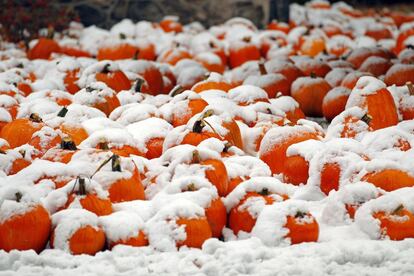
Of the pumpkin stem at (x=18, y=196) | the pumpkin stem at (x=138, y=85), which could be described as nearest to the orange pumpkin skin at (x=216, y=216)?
the pumpkin stem at (x=18, y=196)

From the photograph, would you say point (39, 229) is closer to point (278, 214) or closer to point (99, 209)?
point (99, 209)

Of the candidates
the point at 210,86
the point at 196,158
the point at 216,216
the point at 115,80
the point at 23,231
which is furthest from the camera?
the point at 115,80

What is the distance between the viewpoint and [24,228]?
2564mm

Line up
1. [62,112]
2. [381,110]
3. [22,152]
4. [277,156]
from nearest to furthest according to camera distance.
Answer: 1. [22,152]
2. [277,156]
3. [62,112]
4. [381,110]

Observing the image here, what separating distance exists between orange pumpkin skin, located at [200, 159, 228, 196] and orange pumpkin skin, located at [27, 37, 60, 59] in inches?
145

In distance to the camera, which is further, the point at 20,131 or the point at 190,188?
the point at 20,131

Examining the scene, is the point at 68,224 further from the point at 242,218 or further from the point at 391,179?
the point at 391,179

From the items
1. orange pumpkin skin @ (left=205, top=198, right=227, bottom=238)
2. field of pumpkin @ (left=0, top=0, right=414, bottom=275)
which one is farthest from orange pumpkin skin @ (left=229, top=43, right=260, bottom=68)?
orange pumpkin skin @ (left=205, top=198, right=227, bottom=238)

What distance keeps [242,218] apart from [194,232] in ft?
0.89

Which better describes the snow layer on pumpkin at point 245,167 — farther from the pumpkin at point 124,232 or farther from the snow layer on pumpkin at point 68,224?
the snow layer on pumpkin at point 68,224

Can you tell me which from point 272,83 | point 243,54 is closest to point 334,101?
point 272,83

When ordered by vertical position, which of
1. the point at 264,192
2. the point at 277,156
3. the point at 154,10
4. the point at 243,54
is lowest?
the point at 243,54

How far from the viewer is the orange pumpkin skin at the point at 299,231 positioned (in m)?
2.67

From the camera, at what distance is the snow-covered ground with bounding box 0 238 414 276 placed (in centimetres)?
240
